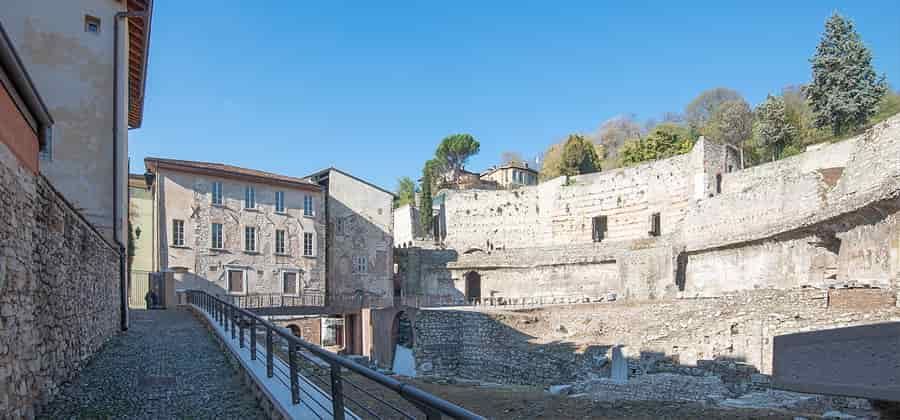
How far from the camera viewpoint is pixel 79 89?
1473 cm

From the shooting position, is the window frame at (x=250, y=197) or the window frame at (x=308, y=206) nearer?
the window frame at (x=250, y=197)

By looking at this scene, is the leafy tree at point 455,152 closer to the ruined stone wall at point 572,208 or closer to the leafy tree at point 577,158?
the leafy tree at point 577,158

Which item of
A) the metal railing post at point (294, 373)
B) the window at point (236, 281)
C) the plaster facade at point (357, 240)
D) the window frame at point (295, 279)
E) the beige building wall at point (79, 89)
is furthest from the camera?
the plaster facade at point (357, 240)

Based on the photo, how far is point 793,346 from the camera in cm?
462

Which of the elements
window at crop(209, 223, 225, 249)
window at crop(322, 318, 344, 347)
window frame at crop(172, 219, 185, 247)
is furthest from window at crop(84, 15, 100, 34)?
window at crop(322, 318, 344, 347)

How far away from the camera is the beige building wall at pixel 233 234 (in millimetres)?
29703

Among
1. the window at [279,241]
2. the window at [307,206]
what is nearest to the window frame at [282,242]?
the window at [279,241]

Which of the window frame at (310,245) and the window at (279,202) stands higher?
the window at (279,202)

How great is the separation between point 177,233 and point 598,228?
2919cm

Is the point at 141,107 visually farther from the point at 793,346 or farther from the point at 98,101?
the point at 793,346

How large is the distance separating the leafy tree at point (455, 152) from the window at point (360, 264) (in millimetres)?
35561

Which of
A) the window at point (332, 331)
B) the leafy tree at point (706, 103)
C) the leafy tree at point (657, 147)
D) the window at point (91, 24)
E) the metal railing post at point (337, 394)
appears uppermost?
the leafy tree at point (706, 103)

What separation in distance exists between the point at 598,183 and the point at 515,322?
17.7m

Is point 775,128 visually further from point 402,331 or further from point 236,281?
point 236,281
